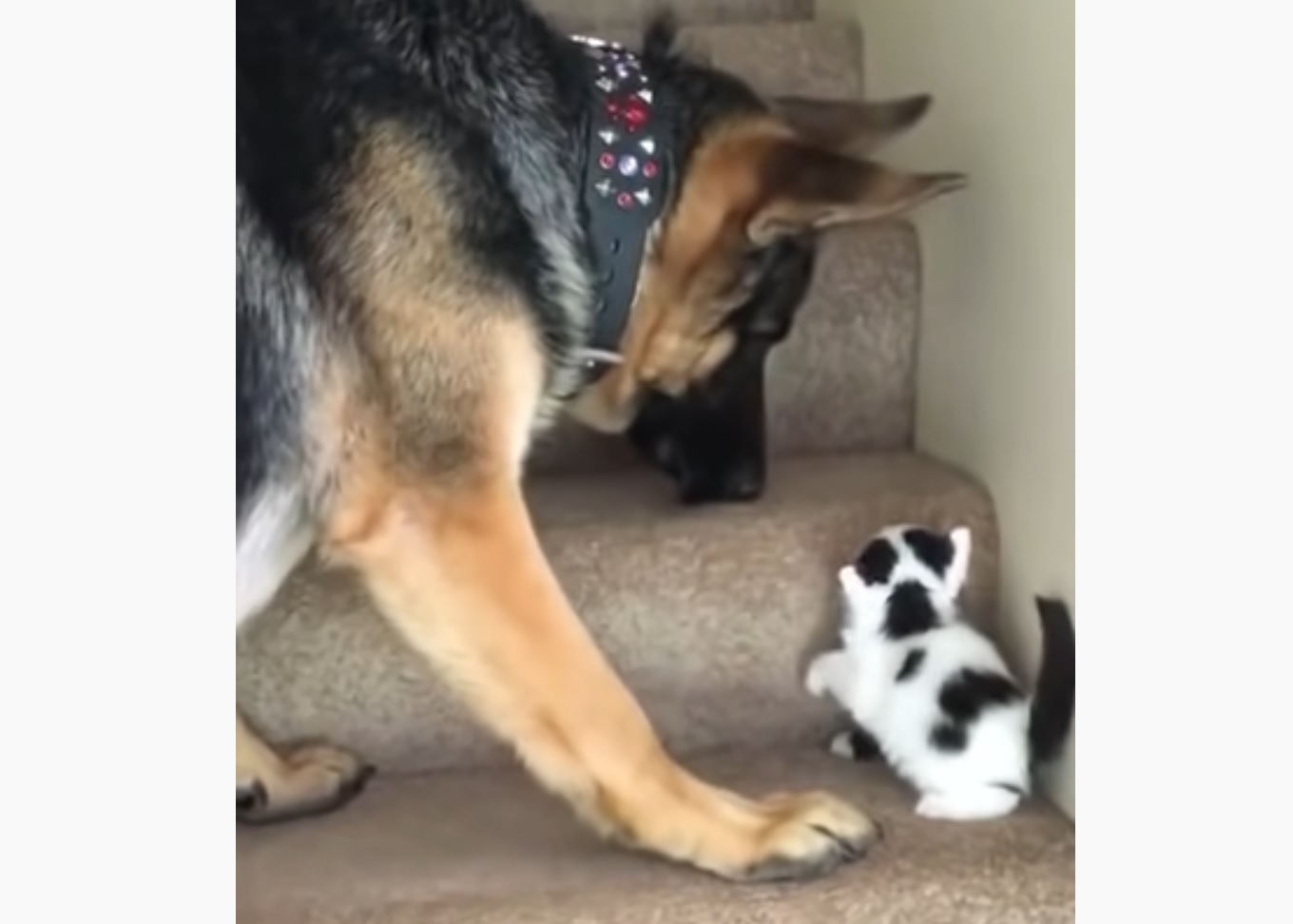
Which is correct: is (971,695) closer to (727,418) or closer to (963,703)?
(963,703)

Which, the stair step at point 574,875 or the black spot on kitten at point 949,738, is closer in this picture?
the stair step at point 574,875

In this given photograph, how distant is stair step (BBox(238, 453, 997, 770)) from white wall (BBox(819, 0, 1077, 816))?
0.09 metres

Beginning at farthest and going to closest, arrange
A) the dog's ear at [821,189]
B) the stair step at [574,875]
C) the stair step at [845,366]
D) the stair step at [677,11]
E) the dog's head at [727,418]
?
the stair step at [677,11] < the stair step at [845,366] < the dog's head at [727,418] < the dog's ear at [821,189] < the stair step at [574,875]

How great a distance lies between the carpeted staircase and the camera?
1822mm

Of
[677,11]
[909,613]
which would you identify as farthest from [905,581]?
[677,11]

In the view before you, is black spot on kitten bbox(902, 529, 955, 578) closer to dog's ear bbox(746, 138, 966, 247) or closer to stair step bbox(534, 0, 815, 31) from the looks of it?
dog's ear bbox(746, 138, 966, 247)

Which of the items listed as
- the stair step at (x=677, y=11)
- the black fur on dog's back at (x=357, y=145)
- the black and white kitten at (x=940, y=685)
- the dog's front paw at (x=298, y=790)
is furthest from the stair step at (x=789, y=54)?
the dog's front paw at (x=298, y=790)

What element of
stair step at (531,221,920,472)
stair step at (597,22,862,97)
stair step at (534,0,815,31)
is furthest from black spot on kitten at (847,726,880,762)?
stair step at (534,0,815,31)

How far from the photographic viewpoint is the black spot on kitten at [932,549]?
204 cm

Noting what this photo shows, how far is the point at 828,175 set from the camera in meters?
1.92

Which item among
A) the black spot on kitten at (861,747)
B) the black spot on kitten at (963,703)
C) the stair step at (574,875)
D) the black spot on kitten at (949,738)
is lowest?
the stair step at (574,875)

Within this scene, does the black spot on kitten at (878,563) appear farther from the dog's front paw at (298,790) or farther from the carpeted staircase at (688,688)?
the dog's front paw at (298,790)

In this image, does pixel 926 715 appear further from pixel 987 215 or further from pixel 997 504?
pixel 987 215
